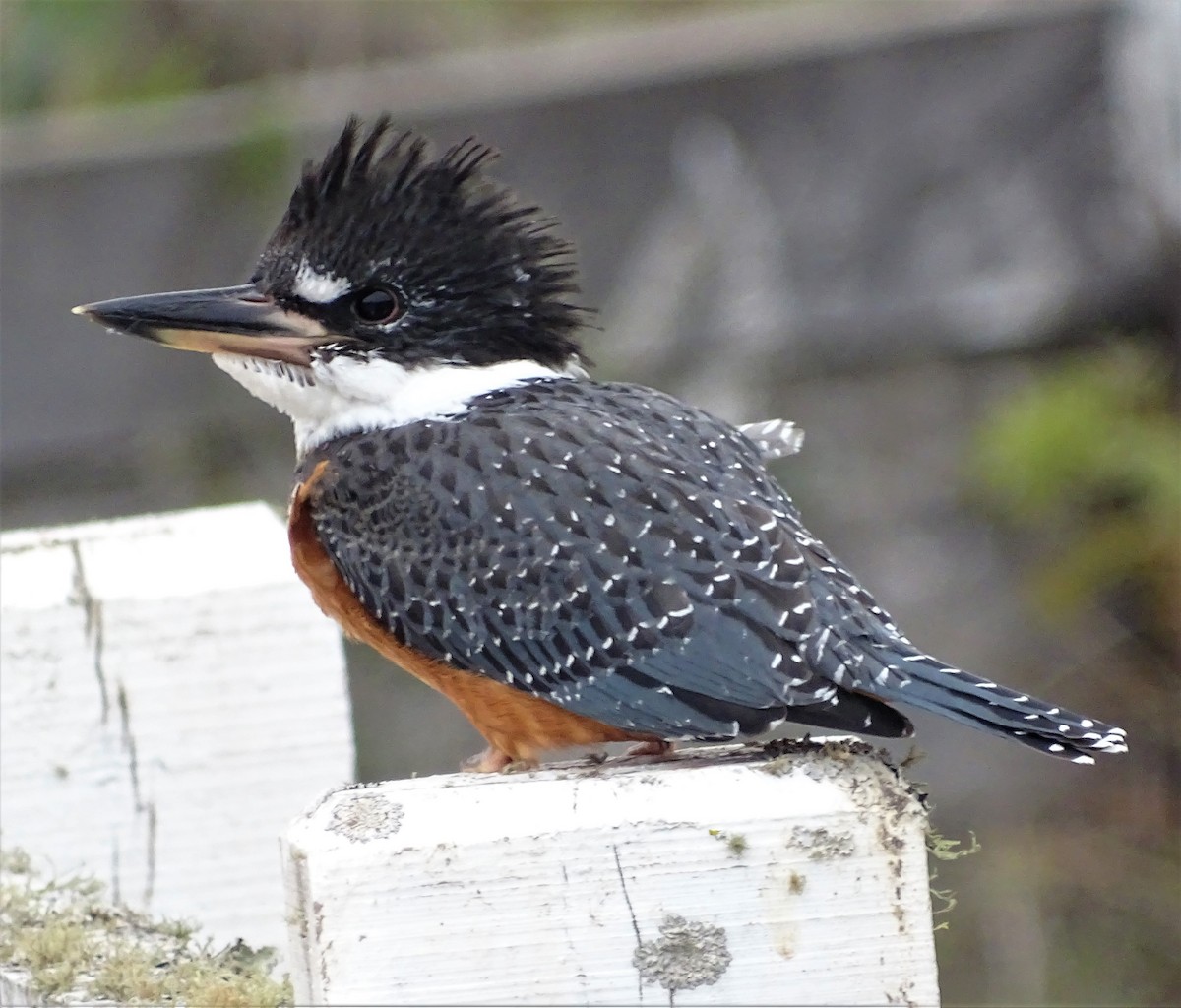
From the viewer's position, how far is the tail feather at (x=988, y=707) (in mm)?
2529

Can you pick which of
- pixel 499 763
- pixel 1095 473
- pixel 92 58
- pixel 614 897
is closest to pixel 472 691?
pixel 499 763

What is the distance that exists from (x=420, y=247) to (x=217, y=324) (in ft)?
1.35

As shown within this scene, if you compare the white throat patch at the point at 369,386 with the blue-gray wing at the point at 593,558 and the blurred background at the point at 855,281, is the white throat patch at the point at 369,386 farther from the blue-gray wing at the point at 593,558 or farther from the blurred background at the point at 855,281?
the blurred background at the point at 855,281

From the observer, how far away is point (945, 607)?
22.2 ft

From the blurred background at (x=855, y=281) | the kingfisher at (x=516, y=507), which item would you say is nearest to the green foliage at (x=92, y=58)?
the blurred background at (x=855, y=281)

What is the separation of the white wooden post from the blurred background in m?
4.55

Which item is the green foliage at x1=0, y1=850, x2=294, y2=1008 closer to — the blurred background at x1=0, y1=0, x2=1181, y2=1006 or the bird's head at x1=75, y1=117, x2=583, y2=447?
the bird's head at x1=75, y1=117, x2=583, y2=447

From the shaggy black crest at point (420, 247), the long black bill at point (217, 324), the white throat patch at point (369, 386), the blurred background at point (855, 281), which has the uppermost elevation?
the blurred background at point (855, 281)

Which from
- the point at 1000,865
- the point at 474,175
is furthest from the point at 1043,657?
the point at 474,175

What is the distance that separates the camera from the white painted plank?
9.92ft

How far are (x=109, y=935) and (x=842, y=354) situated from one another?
4.48 metres

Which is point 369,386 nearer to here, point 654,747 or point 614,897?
point 654,747

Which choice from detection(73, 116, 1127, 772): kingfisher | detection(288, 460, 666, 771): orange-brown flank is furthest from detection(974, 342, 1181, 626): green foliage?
detection(288, 460, 666, 771): orange-brown flank

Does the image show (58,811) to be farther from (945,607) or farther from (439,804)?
(945,607)
